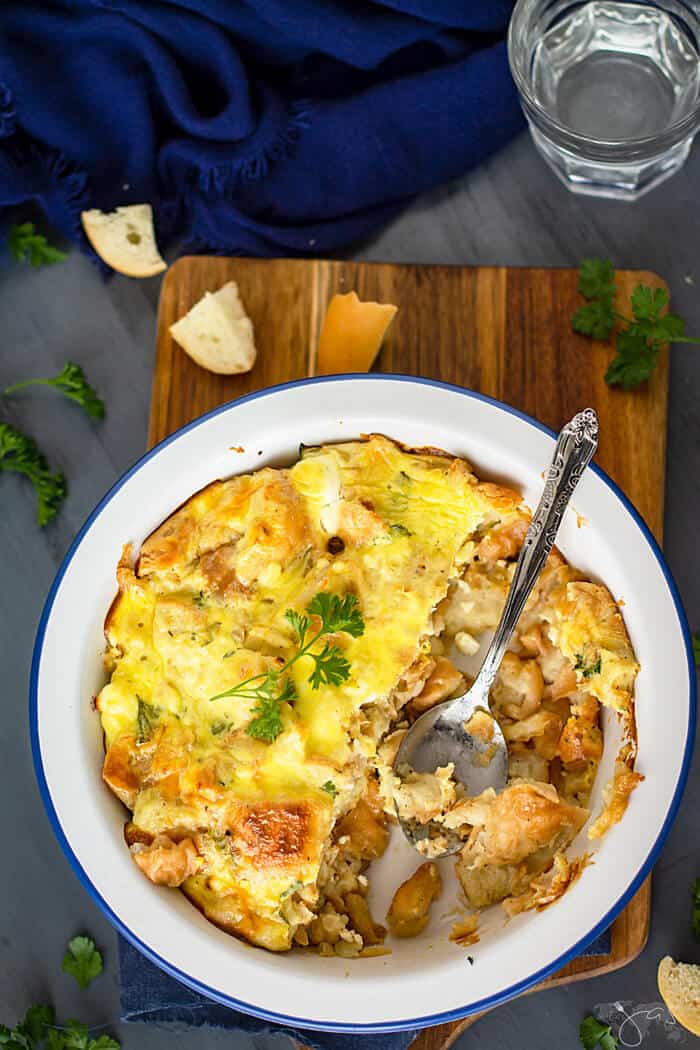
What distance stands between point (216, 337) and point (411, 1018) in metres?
2.03

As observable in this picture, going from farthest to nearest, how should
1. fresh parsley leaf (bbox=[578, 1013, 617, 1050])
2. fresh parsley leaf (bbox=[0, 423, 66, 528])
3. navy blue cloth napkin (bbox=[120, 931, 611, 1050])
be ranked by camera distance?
fresh parsley leaf (bbox=[0, 423, 66, 528])
fresh parsley leaf (bbox=[578, 1013, 617, 1050])
navy blue cloth napkin (bbox=[120, 931, 611, 1050])

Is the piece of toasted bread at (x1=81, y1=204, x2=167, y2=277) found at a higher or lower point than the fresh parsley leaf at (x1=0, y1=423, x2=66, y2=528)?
higher

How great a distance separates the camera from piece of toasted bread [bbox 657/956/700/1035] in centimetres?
341

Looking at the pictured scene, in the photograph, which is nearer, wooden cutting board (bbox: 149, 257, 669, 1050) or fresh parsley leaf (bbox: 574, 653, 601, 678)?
fresh parsley leaf (bbox: 574, 653, 601, 678)

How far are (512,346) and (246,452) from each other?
1021 mm

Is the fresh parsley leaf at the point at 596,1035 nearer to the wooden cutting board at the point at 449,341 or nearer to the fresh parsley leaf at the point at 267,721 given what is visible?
the fresh parsley leaf at the point at 267,721

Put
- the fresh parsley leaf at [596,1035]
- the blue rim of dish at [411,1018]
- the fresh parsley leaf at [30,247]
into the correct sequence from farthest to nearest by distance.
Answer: the fresh parsley leaf at [30,247] < the fresh parsley leaf at [596,1035] < the blue rim of dish at [411,1018]

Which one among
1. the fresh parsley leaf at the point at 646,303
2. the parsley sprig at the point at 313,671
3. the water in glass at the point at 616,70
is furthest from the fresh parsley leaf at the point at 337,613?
the water in glass at the point at 616,70

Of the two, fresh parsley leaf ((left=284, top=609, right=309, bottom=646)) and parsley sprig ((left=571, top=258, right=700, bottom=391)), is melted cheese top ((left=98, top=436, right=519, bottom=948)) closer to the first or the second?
fresh parsley leaf ((left=284, top=609, right=309, bottom=646))

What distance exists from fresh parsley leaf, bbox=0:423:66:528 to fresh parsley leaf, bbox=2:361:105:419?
209 mm

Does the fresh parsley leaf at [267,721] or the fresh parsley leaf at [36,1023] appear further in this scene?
the fresh parsley leaf at [36,1023]

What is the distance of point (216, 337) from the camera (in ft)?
12.1

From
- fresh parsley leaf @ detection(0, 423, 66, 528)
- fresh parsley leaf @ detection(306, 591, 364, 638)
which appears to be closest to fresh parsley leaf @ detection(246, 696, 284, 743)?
fresh parsley leaf @ detection(306, 591, 364, 638)

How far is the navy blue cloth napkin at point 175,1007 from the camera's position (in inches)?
134
